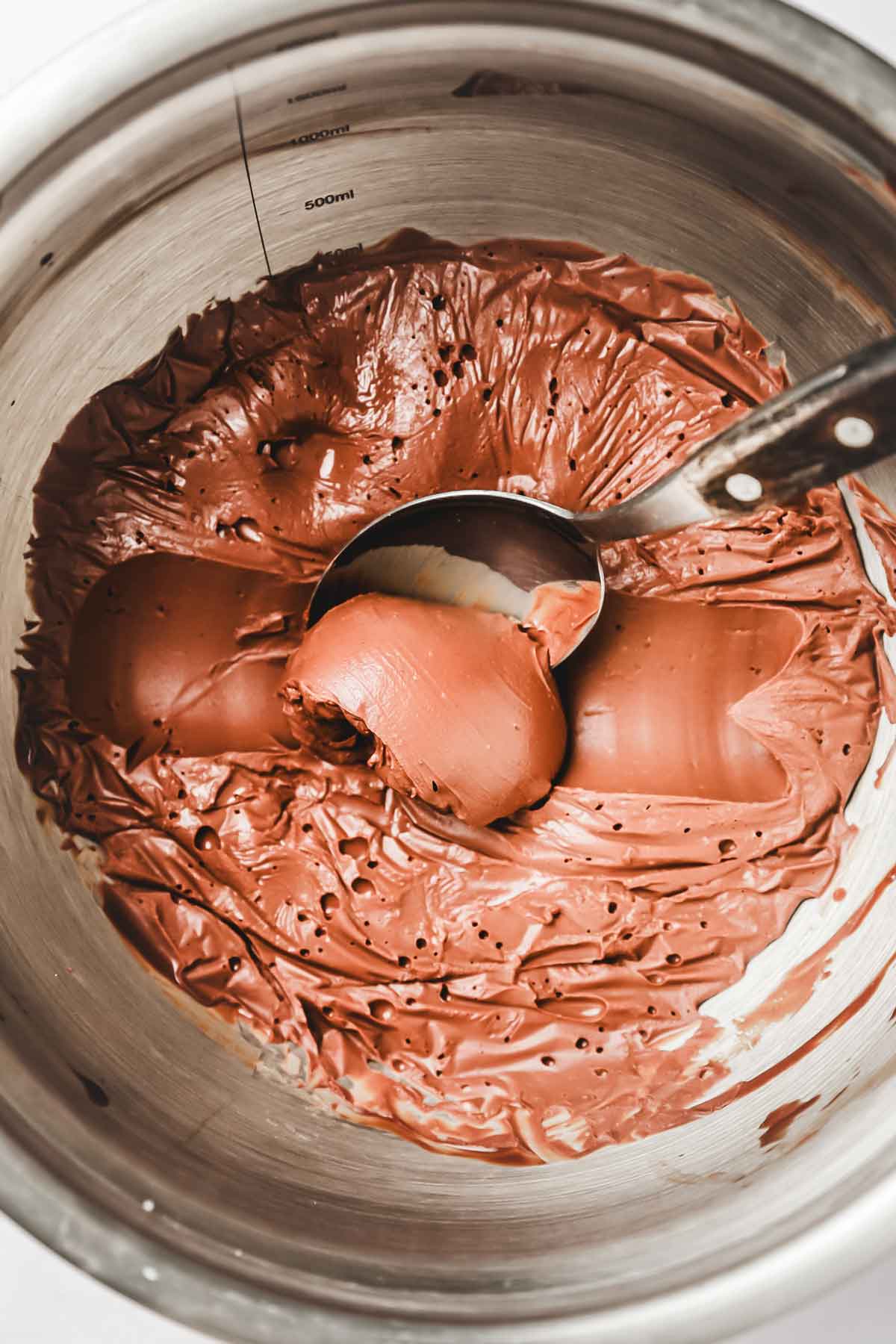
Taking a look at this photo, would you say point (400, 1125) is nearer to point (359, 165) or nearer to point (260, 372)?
point (260, 372)

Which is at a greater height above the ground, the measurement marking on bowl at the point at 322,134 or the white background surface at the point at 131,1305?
the measurement marking on bowl at the point at 322,134

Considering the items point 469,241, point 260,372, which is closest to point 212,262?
point 260,372

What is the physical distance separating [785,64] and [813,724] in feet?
2.35

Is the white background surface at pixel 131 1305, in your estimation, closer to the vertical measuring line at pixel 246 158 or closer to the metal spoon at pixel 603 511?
the vertical measuring line at pixel 246 158

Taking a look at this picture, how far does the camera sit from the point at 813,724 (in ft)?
3.81

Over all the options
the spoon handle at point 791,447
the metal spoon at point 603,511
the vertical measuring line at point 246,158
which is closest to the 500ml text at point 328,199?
the vertical measuring line at point 246,158

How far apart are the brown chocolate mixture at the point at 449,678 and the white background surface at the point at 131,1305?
316 mm

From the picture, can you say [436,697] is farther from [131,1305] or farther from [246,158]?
[131,1305]

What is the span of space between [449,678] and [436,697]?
3 cm

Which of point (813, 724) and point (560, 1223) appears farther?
point (813, 724)

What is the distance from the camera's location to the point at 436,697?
1112 millimetres

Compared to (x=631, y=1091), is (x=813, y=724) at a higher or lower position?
higher

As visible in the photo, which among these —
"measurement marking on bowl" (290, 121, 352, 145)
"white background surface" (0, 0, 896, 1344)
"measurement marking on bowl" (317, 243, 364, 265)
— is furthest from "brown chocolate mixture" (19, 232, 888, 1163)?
"white background surface" (0, 0, 896, 1344)

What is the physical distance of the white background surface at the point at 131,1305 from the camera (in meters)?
1.07
